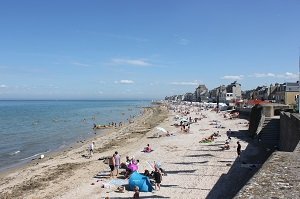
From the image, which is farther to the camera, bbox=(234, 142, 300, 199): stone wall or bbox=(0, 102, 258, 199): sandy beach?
bbox=(0, 102, 258, 199): sandy beach

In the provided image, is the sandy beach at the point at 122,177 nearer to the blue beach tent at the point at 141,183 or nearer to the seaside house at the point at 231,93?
the blue beach tent at the point at 141,183

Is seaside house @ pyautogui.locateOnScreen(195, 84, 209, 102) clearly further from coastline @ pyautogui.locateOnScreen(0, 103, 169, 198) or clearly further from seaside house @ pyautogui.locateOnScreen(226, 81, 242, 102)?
coastline @ pyautogui.locateOnScreen(0, 103, 169, 198)

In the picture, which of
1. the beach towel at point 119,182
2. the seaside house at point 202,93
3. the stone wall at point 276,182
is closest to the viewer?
the stone wall at point 276,182

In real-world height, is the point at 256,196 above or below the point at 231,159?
above

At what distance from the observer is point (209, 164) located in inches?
847

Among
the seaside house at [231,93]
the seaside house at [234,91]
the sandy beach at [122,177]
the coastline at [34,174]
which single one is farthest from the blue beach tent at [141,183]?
the seaside house at [234,91]

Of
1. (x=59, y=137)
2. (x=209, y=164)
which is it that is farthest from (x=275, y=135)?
(x=59, y=137)

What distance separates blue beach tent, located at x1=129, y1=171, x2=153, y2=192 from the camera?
1634cm

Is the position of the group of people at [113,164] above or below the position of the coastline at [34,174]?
above

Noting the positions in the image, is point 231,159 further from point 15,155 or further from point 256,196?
point 15,155

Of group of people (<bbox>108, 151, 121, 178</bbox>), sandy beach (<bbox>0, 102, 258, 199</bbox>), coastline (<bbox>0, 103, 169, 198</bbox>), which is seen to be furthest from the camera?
group of people (<bbox>108, 151, 121, 178</bbox>)

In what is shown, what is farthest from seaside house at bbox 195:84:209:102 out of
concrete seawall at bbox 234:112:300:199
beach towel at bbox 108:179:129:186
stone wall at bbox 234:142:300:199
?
stone wall at bbox 234:142:300:199

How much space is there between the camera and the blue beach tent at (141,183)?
16.3 metres

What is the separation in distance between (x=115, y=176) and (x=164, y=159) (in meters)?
5.56
